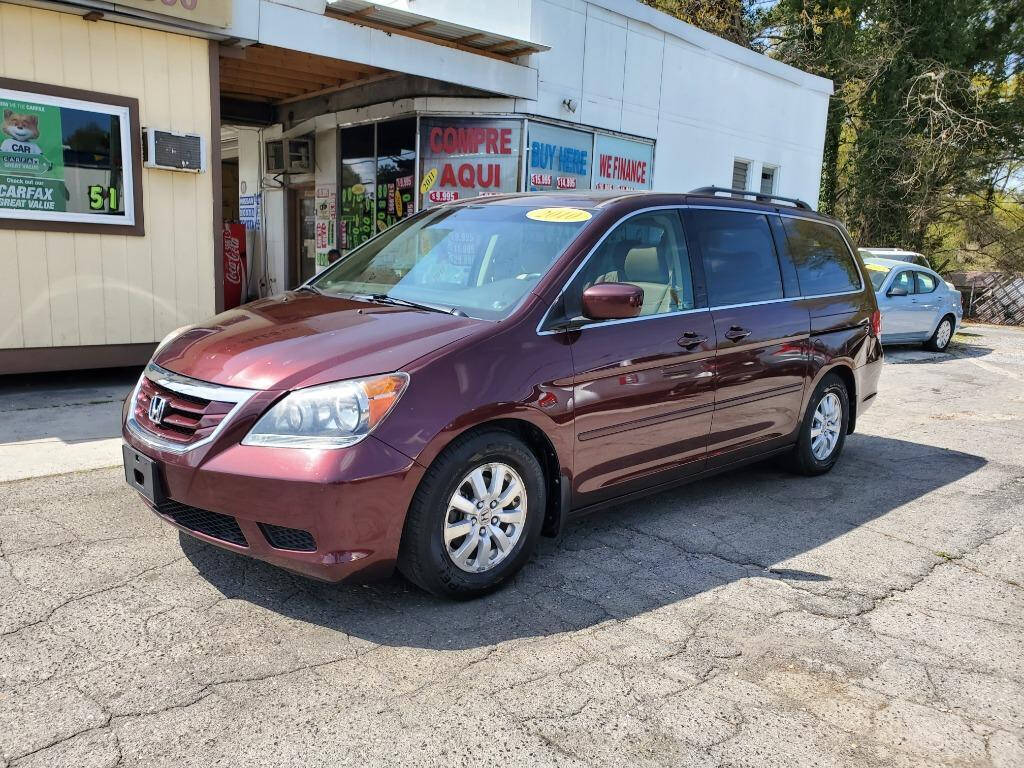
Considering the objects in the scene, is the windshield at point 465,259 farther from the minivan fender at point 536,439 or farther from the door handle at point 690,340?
the door handle at point 690,340

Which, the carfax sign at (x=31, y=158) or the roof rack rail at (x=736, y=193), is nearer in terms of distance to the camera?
the roof rack rail at (x=736, y=193)

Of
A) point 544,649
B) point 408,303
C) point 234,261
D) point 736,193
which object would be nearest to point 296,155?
point 234,261

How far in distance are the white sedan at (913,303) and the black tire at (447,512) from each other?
1158 cm

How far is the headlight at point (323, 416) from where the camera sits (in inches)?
121

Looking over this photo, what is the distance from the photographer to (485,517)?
3.46 metres

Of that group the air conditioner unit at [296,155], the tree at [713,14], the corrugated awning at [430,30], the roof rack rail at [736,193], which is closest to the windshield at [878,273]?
the corrugated awning at [430,30]

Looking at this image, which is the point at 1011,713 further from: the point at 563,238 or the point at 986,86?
the point at 986,86

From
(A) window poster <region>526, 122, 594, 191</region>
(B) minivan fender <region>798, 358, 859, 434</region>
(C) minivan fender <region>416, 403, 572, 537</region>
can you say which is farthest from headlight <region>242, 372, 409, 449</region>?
(A) window poster <region>526, 122, 594, 191</region>

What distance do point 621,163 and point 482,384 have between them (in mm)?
9664

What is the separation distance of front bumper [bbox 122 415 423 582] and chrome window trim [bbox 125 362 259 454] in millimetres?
45

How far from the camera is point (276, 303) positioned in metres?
4.29

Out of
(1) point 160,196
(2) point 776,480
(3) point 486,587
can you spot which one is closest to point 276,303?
(3) point 486,587

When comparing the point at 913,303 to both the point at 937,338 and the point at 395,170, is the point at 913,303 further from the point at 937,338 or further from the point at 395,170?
the point at 395,170

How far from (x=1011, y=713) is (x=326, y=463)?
2.66m
